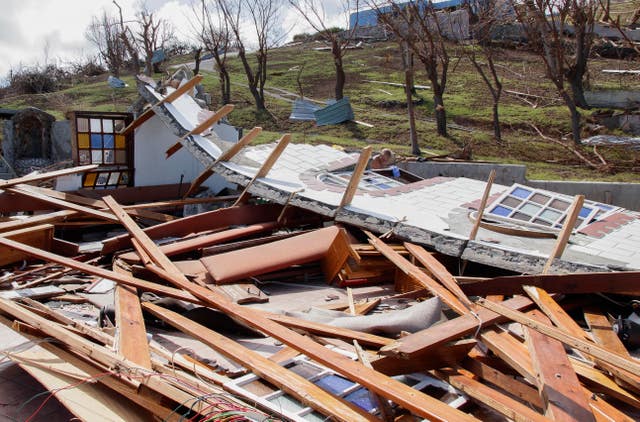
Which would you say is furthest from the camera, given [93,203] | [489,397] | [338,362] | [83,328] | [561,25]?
[561,25]

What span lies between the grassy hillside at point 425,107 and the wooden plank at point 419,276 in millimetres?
7822

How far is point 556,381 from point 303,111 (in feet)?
62.3

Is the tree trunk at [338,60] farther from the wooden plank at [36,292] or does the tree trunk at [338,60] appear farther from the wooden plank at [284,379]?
the wooden plank at [284,379]

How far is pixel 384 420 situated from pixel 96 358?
1.88 metres

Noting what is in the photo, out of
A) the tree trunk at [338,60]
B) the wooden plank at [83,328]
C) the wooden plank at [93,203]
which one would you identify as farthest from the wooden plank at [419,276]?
the tree trunk at [338,60]

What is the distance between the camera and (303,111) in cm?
2178

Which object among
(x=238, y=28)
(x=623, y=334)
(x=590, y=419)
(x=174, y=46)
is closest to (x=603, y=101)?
(x=238, y=28)

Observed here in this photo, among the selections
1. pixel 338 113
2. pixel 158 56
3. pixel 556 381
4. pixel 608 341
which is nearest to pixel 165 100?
pixel 608 341

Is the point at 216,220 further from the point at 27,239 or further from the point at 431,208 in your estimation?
the point at 431,208

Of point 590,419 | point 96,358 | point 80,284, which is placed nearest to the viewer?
point 590,419

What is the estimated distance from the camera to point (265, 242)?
22.4ft

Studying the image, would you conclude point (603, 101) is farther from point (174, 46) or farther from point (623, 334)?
point (174, 46)

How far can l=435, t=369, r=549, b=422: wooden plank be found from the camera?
3.21m

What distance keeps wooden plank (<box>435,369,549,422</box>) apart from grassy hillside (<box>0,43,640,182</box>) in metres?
10.1
